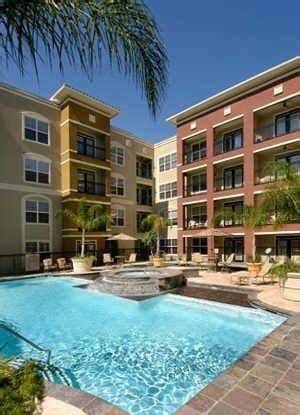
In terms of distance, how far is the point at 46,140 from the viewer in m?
22.7

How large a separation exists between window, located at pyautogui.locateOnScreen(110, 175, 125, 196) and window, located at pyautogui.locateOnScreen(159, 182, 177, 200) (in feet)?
17.4

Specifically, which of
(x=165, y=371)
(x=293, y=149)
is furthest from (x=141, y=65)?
(x=293, y=149)

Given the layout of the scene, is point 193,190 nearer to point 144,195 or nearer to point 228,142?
point 228,142

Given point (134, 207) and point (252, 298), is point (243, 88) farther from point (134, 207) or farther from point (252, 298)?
point (252, 298)

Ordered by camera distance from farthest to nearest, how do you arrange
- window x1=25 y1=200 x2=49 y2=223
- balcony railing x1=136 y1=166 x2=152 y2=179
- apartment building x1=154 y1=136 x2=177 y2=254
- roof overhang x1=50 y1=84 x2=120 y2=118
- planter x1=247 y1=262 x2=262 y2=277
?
1. balcony railing x1=136 y1=166 x2=152 y2=179
2. apartment building x1=154 y1=136 x2=177 y2=254
3. roof overhang x1=50 y1=84 x2=120 y2=118
4. window x1=25 y1=200 x2=49 y2=223
5. planter x1=247 y1=262 x2=262 y2=277

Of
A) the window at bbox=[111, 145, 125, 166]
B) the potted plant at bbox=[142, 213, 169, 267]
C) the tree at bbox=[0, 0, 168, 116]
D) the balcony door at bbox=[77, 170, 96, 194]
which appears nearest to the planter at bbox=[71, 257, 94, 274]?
the potted plant at bbox=[142, 213, 169, 267]

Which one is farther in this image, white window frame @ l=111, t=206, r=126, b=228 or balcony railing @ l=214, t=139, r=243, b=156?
white window frame @ l=111, t=206, r=126, b=228

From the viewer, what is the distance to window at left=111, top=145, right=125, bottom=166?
2864cm

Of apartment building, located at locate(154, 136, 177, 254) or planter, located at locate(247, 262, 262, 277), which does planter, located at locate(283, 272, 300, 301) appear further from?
apartment building, located at locate(154, 136, 177, 254)

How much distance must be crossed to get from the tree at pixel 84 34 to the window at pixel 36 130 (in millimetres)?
21254

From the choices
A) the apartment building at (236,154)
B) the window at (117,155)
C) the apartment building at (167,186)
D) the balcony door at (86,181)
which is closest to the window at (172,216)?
the apartment building at (167,186)

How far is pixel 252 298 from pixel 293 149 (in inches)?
589

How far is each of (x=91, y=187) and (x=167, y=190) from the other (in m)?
10.0

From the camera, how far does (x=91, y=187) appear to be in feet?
82.7
